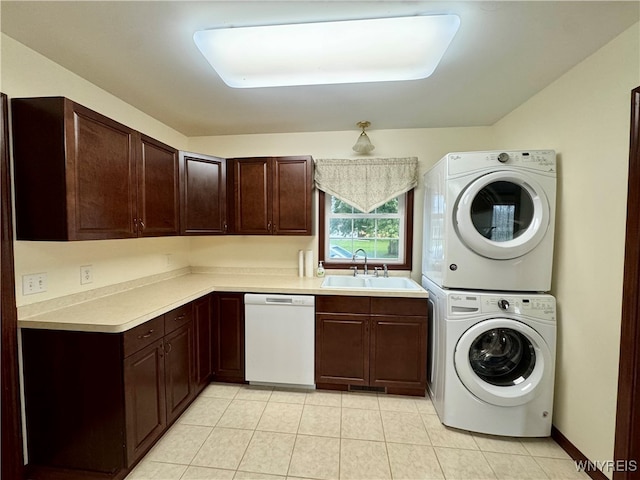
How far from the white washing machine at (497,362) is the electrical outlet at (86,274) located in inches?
99.9

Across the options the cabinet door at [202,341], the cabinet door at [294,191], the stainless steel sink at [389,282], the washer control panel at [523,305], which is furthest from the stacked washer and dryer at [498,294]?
the cabinet door at [202,341]

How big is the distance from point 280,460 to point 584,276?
2187 millimetres

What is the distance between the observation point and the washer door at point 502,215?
5.74 ft

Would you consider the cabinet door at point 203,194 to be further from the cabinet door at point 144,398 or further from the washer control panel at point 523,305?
the washer control panel at point 523,305

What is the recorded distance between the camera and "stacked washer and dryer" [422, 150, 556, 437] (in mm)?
1736

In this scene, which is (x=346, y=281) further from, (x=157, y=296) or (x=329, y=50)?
(x=329, y=50)

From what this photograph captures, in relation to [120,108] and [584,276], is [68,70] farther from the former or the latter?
[584,276]

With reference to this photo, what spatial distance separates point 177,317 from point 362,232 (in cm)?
191

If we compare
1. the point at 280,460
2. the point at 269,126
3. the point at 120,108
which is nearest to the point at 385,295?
the point at 280,460

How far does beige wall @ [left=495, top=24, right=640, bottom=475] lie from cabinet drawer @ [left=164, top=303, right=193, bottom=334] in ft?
8.71

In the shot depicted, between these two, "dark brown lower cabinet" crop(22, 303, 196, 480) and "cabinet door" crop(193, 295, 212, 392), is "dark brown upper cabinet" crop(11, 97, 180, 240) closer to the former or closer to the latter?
"dark brown lower cabinet" crop(22, 303, 196, 480)

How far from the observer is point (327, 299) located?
2.23m

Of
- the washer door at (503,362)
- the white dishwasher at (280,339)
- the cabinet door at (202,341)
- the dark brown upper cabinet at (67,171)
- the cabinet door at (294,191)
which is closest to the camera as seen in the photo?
the dark brown upper cabinet at (67,171)

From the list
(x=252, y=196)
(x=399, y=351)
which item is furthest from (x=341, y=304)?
(x=252, y=196)
